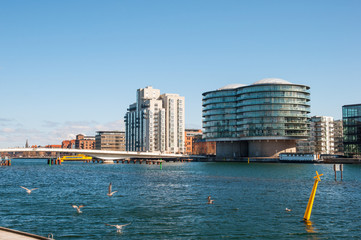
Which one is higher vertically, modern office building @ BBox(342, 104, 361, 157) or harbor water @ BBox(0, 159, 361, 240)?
modern office building @ BBox(342, 104, 361, 157)

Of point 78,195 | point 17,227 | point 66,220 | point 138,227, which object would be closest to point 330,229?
point 138,227

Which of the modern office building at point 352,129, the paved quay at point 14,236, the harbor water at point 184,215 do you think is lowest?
the harbor water at point 184,215

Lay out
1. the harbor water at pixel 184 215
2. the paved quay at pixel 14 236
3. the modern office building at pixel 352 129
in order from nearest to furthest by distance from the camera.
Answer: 1. the paved quay at pixel 14 236
2. the harbor water at pixel 184 215
3. the modern office building at pixel 352 129

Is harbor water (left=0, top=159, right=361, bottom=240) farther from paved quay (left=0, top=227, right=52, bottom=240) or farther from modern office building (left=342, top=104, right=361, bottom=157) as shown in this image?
modern office building (left=342, top=104, right=361, bottom=157)

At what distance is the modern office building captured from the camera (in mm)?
189550

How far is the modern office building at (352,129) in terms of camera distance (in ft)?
622

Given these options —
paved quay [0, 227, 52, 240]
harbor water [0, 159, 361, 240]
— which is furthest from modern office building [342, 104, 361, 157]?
paved quay [0, 227, 52, 240]

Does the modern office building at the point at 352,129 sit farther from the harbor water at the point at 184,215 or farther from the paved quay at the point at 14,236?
the paved quay at the point at 14,236

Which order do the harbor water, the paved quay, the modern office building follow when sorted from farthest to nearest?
1. the modern office building
2. the harbor water
3. the paved quay

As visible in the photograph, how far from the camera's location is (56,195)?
6231cm

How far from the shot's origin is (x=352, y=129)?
191 m

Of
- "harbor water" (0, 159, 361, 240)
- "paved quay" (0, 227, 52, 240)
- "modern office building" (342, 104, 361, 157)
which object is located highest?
"modern office building" (342, 104, 361, 157)

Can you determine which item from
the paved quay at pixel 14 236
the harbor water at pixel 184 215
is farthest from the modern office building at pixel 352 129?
the paved quay at pixel 14 236

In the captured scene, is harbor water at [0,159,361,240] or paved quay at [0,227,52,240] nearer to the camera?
paved quay at [0,227,52,240]
